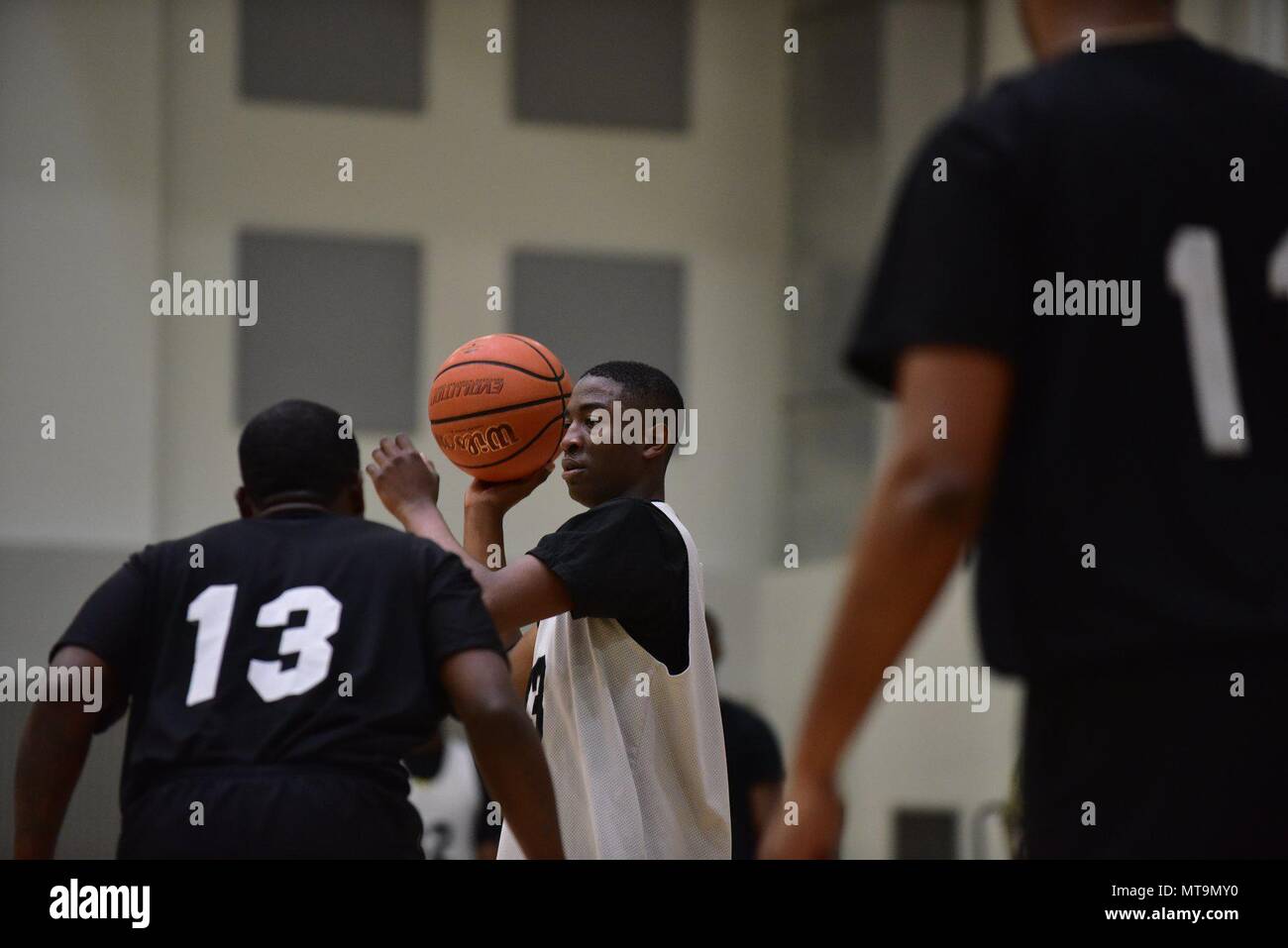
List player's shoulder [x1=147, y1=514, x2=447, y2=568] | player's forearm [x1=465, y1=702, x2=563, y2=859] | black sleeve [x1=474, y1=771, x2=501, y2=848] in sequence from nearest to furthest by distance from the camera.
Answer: player's forearm [x1=465, y1=702, x2=563, y2=859] < player's shoulder [x1=147, y1=514, x2=447, y2=568] < black sleeve [x1=474, y1=771, x2=501, y2=848]

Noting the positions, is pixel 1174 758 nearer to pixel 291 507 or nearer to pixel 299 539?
pixel 299 539

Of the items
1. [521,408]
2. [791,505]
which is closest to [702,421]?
[791,505]

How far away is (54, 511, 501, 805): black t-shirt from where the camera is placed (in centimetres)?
356

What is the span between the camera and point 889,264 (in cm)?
240

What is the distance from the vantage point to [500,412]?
4938 millimetres

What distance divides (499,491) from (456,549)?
0.73m

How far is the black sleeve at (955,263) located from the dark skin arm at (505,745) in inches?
56.4

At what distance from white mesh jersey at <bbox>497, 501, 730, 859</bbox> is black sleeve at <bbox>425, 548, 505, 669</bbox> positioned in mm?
837

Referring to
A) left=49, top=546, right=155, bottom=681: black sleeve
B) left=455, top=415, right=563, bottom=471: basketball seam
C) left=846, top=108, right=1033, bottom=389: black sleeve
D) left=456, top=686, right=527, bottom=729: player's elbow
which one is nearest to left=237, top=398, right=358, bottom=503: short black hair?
left=49, top=546, right=155, bottom=681: black sleeve

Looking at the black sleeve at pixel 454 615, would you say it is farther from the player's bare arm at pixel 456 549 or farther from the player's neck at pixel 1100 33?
the player's neck at pixel 1100 33

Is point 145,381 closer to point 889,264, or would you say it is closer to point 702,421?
point 702,421

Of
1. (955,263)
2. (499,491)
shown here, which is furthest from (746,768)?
(955,263)

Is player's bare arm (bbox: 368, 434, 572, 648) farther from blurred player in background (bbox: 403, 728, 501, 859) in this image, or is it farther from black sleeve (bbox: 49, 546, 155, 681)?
blurred player in background (bbox: 403, 728, 501, 859)

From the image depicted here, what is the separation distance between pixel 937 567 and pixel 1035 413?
0.86 feet
